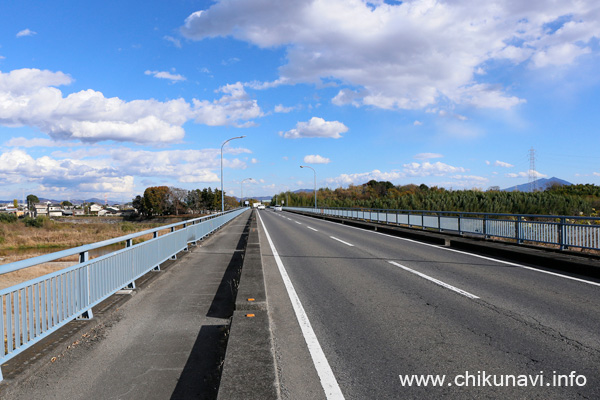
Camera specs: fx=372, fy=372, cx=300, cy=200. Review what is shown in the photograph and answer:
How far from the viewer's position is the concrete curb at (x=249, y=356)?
9.82 ft

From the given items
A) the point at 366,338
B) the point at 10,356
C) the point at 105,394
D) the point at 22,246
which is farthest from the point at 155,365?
the point at 22,246

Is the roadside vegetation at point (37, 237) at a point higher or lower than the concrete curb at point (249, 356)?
lower

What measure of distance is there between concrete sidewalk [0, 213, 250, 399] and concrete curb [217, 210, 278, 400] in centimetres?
25

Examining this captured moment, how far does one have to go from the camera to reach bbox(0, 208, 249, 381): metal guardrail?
3.56 m

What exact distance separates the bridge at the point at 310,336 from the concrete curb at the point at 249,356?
17 mm

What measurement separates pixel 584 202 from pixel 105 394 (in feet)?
127

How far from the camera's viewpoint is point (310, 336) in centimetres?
466

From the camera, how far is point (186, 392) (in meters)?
3.34

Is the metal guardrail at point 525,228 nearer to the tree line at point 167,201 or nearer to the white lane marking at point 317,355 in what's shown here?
the white lane marking at point 317,355

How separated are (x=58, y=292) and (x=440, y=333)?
466 cm

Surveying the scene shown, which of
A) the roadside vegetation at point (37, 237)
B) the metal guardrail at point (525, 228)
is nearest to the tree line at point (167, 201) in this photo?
the roadside vegetation at point (37, 237)

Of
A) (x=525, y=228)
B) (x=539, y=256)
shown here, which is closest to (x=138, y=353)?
(x=539, y=256)

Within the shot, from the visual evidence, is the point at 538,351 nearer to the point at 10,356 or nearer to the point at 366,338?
the point at 366,338

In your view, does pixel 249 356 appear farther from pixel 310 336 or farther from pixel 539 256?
pixel 539 256
